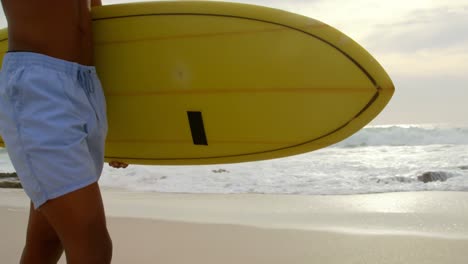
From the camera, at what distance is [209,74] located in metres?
2.14

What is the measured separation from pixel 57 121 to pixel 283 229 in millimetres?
2557

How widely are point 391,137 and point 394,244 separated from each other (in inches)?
517

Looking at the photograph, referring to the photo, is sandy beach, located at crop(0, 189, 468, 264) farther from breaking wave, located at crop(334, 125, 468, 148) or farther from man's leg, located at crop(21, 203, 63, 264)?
breaking wave, located at crop(334, 125, 468, 148)

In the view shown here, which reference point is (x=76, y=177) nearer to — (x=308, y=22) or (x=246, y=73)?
(x=246, y=73)

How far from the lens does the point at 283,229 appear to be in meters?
3.62

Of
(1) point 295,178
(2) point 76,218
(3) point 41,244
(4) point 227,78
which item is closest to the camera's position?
(2) point 76,218

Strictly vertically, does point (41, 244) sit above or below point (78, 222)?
below

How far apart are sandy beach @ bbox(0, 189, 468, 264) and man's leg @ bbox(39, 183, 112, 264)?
163 cm

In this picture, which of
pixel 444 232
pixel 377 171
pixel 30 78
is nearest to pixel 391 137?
pixel 377 171

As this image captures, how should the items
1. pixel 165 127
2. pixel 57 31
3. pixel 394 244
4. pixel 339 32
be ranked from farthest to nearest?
pixel 394 244 < pixel 165 127 < pixel 339 32 < pixel 57 31

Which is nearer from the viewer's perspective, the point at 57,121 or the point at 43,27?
the point at 57,121

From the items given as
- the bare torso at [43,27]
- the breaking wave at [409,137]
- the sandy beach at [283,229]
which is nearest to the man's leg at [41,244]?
the bare torso at [43,27]

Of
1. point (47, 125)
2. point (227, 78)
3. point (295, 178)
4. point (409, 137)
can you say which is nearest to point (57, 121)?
point (47, 125)

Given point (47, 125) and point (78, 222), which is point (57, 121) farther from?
point (78, 222)
